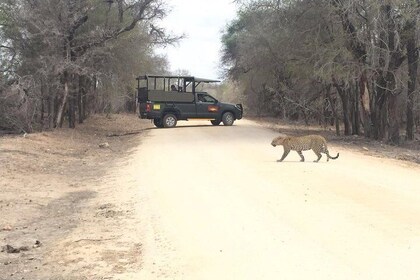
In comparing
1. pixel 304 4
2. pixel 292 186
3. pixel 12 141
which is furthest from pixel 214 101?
pixel 292 186

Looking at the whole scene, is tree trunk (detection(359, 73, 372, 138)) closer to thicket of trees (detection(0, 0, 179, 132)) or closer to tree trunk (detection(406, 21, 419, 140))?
tree trunk (detection(406, 21, 419, 140))

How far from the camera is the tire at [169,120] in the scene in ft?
96.6

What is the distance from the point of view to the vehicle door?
29781 millimetres

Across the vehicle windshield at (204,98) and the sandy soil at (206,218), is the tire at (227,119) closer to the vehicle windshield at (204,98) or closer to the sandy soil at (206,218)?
the vehicle windshield at (204,98)

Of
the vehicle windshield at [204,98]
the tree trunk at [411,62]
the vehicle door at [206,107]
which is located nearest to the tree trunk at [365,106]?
the tree trunk at [411,62]

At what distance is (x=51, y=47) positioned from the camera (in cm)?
2262

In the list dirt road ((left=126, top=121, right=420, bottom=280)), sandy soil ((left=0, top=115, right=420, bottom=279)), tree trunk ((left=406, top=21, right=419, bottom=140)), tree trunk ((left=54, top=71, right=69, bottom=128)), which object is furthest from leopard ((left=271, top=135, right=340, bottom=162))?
tree trunk ((left=54, top=71, right=69, bottom=128))

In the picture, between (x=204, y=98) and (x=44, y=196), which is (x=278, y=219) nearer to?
(x=44, y=196)

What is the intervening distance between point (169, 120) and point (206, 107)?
224cm

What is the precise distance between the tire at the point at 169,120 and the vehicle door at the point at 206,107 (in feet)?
4.60

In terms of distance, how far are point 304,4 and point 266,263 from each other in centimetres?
1960

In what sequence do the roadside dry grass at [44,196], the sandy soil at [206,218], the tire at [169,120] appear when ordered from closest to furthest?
A: the sandy soil at [206,218]
the roadside dry grass at [44,196]
the tire at [169,120]

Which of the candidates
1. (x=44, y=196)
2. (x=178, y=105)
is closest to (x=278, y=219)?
(x=44, y=196)

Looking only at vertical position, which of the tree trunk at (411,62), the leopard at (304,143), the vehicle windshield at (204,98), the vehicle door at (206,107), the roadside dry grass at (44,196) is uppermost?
the tree trunk at (411,62)
